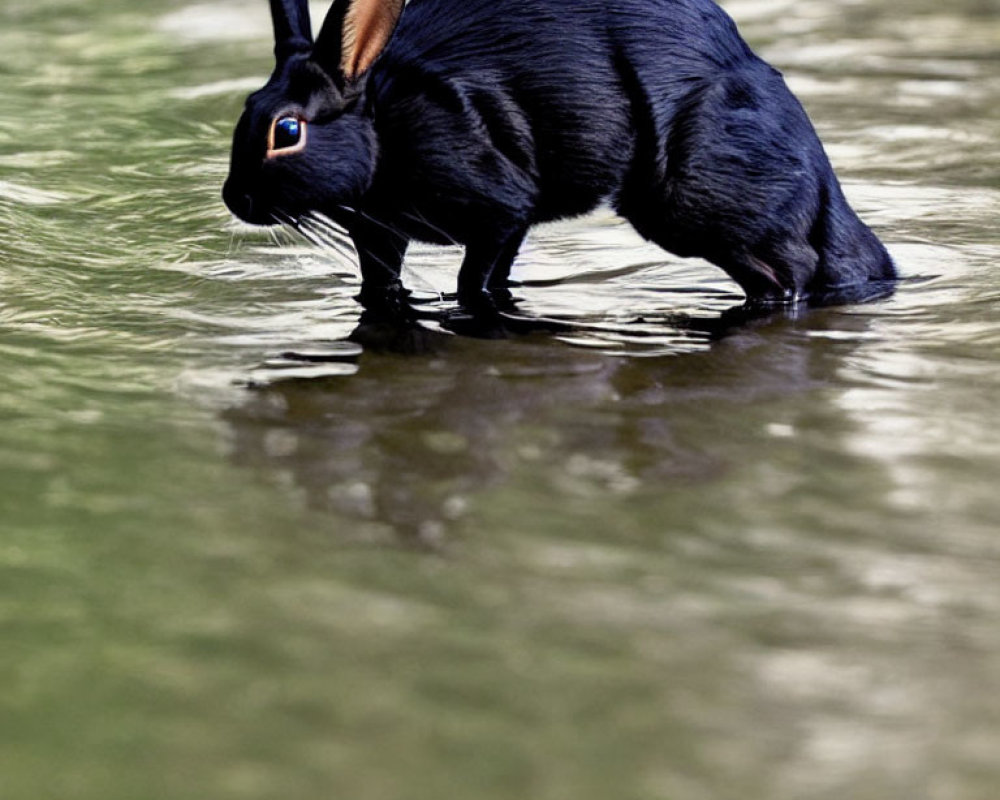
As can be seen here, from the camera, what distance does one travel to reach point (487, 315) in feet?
15.5

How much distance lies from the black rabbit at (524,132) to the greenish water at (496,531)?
0.98 feet

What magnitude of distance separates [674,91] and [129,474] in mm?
1968

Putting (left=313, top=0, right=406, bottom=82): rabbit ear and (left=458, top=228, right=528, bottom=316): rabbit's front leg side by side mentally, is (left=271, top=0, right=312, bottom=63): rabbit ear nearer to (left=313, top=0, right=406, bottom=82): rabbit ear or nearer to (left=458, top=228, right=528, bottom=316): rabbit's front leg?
(left=313, top=0, right=406, bottom=82): rabbit ear

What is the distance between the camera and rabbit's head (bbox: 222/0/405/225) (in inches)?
175

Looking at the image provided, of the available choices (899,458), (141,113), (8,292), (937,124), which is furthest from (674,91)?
(141,113)

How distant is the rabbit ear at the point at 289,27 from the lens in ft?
15.0

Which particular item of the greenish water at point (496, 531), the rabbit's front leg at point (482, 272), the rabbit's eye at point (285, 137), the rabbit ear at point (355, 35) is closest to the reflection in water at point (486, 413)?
the greenish water at point (496, 531)

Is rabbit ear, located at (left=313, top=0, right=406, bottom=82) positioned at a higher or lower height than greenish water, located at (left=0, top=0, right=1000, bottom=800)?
higher

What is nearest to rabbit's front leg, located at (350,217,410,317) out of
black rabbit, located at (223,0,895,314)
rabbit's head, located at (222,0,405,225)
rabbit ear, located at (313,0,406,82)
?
black rabbit, located at (223,0,895,314)

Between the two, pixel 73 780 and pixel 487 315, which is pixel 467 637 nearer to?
pixel 73 780

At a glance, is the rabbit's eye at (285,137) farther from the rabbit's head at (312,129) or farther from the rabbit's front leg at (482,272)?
the rabbit's front leg at (482,272)

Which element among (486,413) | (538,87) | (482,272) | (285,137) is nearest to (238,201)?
(285,137)

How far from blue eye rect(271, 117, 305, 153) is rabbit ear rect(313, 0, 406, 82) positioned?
17 centimetres

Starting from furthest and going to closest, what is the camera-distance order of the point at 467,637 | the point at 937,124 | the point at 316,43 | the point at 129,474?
the point at 937,124 < the point at 316,43 < the point at 129,474 < the point at 467,637
